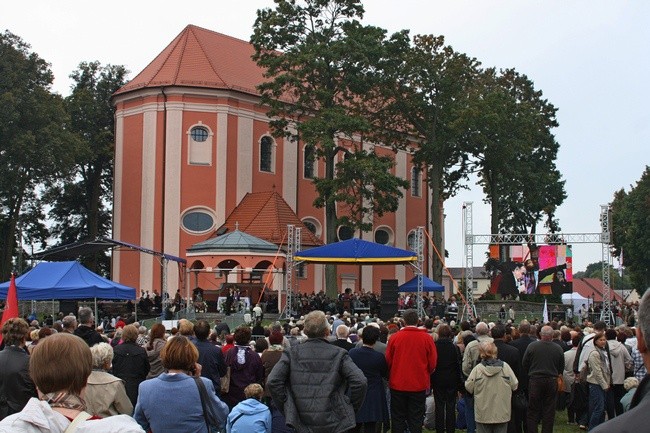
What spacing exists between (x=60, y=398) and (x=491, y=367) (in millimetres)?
7475

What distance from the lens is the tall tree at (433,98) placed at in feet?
156

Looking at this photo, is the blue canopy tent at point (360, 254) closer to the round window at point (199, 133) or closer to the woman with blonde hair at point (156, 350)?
the woman with blonde hair at point (156, 350)

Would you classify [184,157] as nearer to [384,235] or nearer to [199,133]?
[199,133]

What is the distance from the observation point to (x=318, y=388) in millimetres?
7781

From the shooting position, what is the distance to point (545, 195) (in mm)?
58156

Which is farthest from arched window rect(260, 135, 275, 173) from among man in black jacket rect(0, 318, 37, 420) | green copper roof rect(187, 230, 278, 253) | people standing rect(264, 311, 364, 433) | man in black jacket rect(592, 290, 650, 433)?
man in black jacket rect(592, 290, 650, 433)

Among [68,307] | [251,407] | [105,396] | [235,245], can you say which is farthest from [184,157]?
[105,396]

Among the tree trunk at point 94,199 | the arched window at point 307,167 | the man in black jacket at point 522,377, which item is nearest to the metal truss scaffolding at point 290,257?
the arched window at point 307,167

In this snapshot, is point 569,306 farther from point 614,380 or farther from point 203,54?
point 614,380

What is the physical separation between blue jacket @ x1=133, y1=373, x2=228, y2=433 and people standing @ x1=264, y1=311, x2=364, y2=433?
1.14 meters

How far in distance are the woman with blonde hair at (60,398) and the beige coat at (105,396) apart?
3197 millimetres

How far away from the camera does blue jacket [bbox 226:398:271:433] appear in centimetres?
833

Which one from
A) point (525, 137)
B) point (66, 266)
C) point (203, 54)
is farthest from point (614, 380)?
point (203, 54)

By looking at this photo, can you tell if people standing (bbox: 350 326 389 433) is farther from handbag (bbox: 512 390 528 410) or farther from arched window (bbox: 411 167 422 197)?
arched window (bbox: 411 167 422 197)
